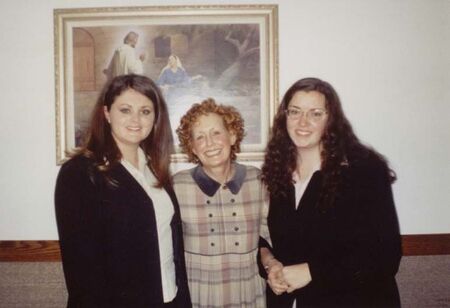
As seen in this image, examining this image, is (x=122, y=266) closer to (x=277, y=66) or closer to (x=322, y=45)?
(x=277, y=66)

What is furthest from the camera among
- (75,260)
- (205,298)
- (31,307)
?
(31,307)

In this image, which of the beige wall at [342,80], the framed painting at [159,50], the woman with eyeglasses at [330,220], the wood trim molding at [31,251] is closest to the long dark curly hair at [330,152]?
the woman with eyeglasses at [330,220]

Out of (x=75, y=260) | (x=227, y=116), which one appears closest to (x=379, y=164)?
(x=227, y=116)

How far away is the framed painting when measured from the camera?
2.57 metres

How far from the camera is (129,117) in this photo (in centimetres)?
179

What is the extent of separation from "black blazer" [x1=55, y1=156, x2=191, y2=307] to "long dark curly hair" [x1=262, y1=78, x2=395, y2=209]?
28.3 inches

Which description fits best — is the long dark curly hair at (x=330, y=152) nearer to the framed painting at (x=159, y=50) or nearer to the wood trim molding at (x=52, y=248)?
the framed painting at (x=159, y=50)

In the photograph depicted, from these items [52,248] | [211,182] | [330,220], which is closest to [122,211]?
[211,182]

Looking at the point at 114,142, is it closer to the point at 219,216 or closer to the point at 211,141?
the point at 211,141

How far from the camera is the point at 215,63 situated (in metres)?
2.60

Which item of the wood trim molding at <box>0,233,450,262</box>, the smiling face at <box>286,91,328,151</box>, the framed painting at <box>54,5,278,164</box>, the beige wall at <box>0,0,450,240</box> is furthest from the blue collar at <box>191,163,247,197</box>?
the wood trim molding at <box>0,233,450,262</box>

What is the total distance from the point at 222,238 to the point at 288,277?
0.42 metres

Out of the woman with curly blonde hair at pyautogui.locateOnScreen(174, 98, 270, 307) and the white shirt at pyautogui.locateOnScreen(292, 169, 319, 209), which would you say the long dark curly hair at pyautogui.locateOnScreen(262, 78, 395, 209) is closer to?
the white shirt at pyautogui.locateOnScreen(292, 169, 319, 209)

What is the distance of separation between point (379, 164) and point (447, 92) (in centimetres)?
143
